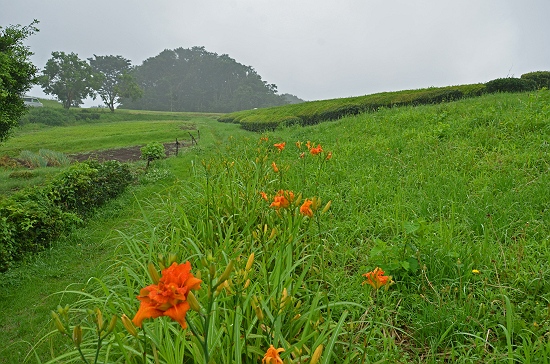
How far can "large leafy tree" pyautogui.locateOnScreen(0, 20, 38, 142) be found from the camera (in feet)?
29.9

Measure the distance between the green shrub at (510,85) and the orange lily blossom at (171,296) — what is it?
1375 cm

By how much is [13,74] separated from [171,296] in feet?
40.4

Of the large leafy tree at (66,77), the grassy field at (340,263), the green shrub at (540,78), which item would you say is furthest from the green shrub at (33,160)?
the large leafy tree at (66,77)

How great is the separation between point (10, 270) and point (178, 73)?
7715cm

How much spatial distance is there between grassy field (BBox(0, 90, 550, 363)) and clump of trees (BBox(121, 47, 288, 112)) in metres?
65.7

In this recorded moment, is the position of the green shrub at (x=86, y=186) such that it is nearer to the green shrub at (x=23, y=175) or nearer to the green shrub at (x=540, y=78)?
the green shrub at (x=23, y=175)

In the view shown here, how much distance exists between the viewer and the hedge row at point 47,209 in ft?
13.3

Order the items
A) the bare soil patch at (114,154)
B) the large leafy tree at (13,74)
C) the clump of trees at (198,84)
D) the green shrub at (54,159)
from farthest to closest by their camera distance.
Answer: the clump of trees at (198,84), the bare soil patch at (114,154), the green shrub at (54,159), the large leafy tree at (13,74)

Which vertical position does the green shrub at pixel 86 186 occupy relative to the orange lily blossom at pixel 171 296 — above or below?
below

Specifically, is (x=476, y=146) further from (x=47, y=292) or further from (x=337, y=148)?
(x=47, y=292)

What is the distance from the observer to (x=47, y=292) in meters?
3.44

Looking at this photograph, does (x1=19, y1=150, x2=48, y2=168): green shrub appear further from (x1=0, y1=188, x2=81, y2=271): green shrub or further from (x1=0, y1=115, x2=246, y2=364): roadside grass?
(x1=0, y1=188, x2=81, y2=271): green shrub

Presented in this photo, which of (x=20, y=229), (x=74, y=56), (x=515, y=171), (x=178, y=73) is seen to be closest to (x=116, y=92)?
(x=74, y=56)

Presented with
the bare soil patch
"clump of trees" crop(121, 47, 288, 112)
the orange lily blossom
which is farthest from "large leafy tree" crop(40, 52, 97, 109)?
→ the orange lily blossom
